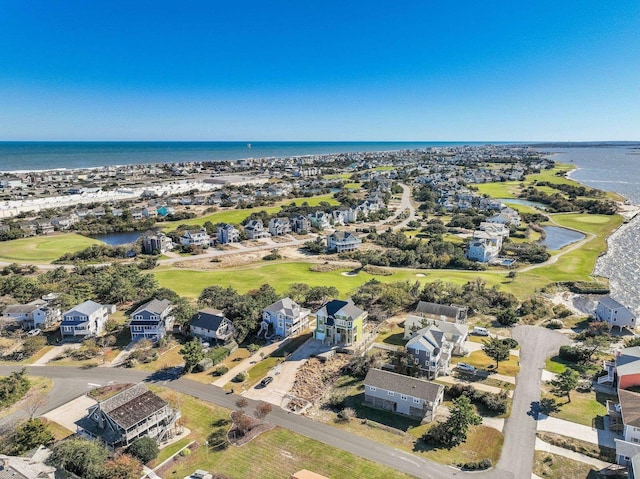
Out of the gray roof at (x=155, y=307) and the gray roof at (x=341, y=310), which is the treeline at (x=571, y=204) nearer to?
the gray roof at (x=341, y=310)

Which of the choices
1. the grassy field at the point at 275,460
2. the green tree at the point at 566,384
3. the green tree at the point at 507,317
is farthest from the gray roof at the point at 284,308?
the green tree at the point at 566,384

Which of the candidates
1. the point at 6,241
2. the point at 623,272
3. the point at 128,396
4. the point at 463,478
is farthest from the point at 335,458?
the point at 6,241

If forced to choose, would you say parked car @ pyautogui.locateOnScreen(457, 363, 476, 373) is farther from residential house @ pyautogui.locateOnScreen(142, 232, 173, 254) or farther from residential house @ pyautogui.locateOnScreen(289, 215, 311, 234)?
residential house @ pyautogui.locateOnScreen(289, 215, 311, 234)

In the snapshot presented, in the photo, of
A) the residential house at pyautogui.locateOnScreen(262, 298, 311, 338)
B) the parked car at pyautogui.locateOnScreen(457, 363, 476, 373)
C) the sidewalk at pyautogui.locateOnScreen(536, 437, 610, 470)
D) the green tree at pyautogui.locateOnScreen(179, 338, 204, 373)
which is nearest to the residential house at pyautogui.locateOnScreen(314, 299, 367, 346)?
the residential house at pyautogui.locateOnScreen(262, 298, 311, 338)

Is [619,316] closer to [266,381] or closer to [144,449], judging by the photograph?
[266,381]

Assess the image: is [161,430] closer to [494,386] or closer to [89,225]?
[494,386]
